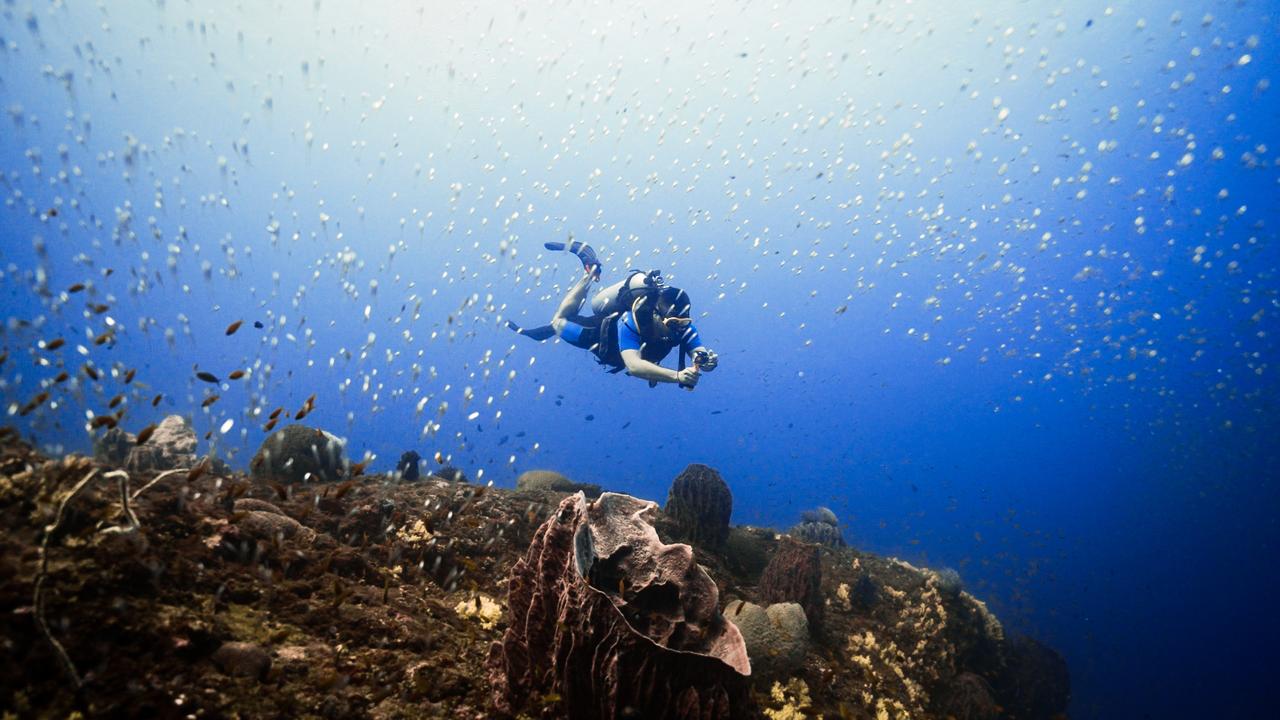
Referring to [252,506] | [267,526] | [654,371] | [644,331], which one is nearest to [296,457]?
[252,506]

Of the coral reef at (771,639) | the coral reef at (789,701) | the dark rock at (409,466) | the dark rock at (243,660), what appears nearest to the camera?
the dark rock at (243,660)

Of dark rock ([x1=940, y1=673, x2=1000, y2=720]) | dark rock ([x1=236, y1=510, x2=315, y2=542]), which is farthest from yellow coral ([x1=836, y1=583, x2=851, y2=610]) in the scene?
dark rock ([x1=236, y1=510, x2=315, y2=542])

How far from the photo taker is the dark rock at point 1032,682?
9.58 meters

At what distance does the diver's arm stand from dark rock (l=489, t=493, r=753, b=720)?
13.8 ft

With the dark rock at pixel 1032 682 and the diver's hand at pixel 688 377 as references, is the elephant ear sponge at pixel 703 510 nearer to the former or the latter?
the diver's hand at pixel 688 377

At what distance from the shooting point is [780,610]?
18.4 ft

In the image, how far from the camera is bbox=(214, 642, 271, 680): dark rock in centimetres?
245

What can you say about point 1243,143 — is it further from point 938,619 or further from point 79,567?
point 79,567

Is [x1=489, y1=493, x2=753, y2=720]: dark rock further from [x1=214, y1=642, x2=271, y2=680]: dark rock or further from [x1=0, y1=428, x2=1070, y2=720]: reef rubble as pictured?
[x1=214, y1=642, x2=271, y2=680]: dark rock

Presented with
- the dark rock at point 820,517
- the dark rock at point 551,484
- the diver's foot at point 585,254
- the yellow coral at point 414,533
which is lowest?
the yellow coral at point 414,533

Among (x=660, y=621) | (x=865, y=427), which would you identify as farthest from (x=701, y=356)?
(x=865, y=427)

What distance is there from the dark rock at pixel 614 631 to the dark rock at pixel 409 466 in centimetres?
709

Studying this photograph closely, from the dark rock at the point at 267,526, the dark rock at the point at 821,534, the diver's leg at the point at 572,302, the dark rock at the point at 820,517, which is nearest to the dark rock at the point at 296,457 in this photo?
the dark rock at the point at 267,526

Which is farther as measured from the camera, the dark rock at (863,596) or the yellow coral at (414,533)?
the dark rock at (863,596)
